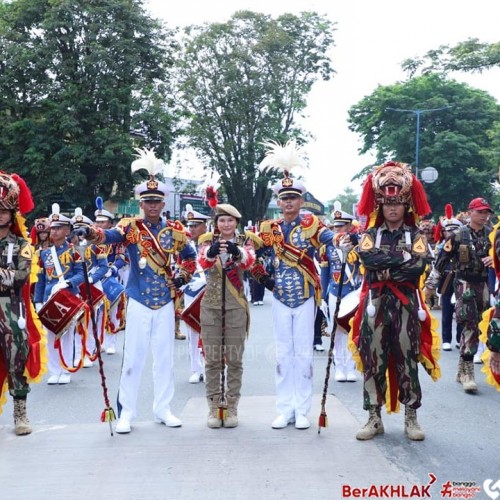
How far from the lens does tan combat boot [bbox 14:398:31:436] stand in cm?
523

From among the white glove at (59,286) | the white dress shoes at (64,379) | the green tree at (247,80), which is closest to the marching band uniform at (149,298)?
the white glove at (59,286)

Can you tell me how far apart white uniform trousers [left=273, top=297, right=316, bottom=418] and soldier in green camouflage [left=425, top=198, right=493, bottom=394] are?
200 centimetres

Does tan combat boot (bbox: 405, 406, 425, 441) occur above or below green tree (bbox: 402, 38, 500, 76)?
below

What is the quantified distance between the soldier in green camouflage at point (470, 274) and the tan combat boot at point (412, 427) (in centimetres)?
183

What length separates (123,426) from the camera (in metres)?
5.21

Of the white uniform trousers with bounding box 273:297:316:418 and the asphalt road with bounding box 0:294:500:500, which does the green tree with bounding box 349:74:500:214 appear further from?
the white uniform trousers with bounding box 273:297:316:418

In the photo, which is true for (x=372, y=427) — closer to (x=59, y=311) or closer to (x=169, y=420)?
(x=169, y=420)

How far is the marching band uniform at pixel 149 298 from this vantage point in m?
5.32

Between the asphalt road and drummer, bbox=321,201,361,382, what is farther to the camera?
drummer, bbox=321,201,361,382

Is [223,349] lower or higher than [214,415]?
higher

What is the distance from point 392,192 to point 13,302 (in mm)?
3295

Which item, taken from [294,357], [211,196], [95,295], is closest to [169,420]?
[294,357]

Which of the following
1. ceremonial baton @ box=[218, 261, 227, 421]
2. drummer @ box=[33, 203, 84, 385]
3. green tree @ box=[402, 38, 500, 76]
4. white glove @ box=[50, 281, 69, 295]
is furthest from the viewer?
green tree @ box=[402, 38, 500, 76]

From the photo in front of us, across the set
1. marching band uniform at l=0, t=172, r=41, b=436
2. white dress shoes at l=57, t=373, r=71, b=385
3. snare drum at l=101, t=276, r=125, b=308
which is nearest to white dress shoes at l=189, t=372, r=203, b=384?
white dress shoes at l=57, t=373, r=71, b=385
